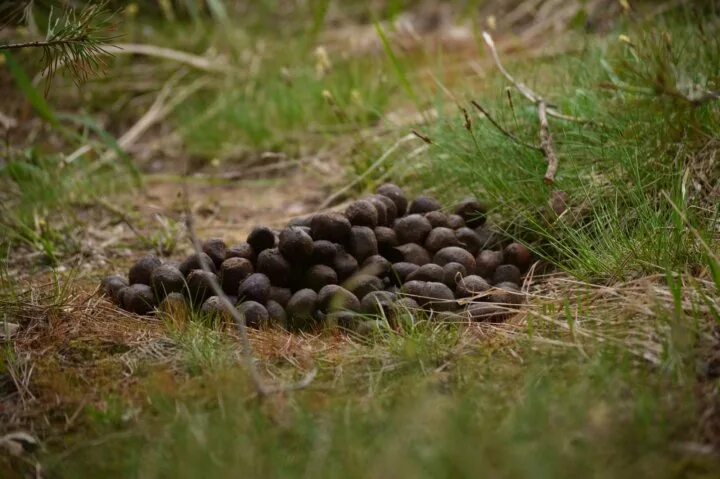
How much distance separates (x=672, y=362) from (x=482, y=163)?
1283mm

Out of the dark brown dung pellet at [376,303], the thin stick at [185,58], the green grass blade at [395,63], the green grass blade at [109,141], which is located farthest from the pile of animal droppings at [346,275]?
the thin stick at [185,58]

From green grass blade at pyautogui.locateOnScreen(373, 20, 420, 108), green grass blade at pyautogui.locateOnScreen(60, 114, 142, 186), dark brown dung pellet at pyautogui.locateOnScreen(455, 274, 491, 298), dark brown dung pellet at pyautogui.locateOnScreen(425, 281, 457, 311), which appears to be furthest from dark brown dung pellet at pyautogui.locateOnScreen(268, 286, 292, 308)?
green grass blade at pyautogui.locateOnScreen(60, 114, 142, 186)

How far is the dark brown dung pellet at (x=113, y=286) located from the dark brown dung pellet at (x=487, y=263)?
122 cm

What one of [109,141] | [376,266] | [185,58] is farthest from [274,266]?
[185,58]

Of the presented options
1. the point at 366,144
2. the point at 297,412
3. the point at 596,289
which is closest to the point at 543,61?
the point at 366,144

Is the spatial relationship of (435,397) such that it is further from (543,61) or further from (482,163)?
(543,61)

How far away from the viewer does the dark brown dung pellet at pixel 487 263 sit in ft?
8.32

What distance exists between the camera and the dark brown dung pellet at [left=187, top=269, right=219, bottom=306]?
2383 mm

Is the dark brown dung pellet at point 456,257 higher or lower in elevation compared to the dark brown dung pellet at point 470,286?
higher

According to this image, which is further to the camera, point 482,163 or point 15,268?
point 15,268

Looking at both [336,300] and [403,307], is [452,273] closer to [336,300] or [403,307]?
[403,307]

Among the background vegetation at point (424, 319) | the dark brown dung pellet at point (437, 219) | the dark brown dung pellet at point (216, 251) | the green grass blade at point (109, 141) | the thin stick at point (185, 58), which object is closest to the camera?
the background vegetation at point (424, 319)

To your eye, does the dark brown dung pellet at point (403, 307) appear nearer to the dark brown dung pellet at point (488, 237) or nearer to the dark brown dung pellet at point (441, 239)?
the dark brown dung pellet at point (441, 239)

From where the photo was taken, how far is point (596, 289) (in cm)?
221
